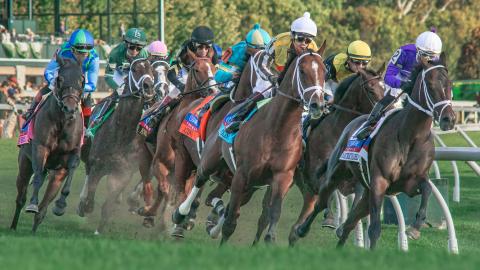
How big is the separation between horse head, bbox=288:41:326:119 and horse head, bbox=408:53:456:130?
855 millimetres

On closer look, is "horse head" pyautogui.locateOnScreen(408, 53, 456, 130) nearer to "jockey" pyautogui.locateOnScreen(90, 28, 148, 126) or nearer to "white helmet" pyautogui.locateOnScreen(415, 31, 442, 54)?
"white helmet" pyautogui.locateOnScreen(415, 31, 442, 54)

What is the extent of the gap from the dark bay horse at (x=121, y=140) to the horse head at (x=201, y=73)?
67 centimetres

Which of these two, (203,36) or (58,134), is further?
(203,36)

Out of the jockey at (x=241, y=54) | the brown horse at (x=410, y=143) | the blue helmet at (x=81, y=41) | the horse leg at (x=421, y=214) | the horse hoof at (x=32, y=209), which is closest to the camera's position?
the horse leg at (x=421, y=214)

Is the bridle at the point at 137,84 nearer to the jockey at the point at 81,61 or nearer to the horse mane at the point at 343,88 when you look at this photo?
the jockey at the point at 81,61

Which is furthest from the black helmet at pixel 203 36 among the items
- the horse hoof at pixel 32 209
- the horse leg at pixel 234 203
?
the horse leg at pixel 234 203

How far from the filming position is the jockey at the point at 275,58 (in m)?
12.6

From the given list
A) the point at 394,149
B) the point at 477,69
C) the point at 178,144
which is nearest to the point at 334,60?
the point at 178,144

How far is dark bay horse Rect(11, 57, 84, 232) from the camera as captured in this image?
555 inches

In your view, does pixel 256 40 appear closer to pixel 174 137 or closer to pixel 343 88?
pixel 343 88

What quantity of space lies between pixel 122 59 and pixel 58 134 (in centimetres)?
262

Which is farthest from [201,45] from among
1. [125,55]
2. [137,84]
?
[125,55]

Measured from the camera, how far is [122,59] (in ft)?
55.3

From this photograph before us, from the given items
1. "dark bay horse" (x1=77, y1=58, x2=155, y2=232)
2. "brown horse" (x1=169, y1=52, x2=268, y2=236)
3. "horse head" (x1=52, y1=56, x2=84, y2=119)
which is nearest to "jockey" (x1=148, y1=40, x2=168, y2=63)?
"dark bay horse" (x1=77, y1=58, x2=155, y2=232)
